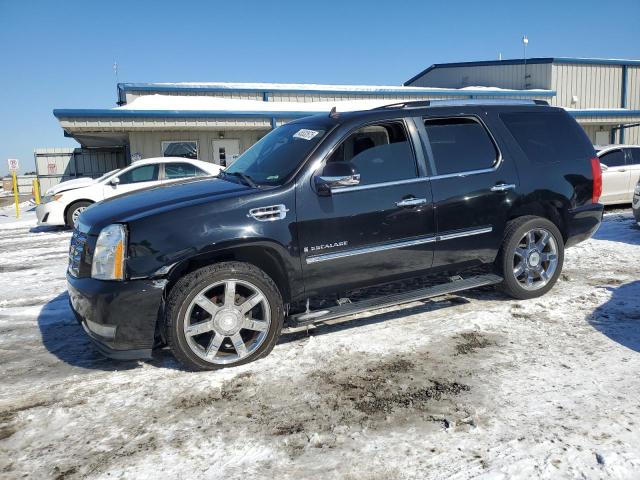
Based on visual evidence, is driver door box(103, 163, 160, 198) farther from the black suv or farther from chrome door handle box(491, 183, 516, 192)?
chrome door handle box(491, 183, 516, 192)

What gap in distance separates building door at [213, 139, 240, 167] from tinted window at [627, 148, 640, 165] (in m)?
12.3

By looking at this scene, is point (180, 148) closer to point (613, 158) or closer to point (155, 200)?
point (613, 158)

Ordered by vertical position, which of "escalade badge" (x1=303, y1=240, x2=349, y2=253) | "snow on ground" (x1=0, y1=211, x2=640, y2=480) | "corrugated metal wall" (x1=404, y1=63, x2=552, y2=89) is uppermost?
"corrugated metal wall" (x1=404, y1=63, x2=552, y2=89)

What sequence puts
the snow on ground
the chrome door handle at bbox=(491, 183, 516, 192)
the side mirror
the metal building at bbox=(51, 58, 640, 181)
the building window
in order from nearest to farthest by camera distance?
1. the snow on ground
2. the side mirror
3. the chrome door handle at bbox=(491, 183, 516, 192)
4. the metal building at bbox=(51, 58, 640, 181)
5. the building window

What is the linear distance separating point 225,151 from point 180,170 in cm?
695

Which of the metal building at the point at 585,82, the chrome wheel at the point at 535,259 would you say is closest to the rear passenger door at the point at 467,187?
the chrome wheel at the point at 535,259

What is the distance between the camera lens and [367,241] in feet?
13.1

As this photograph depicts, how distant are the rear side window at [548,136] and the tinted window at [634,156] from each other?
7.69 metres

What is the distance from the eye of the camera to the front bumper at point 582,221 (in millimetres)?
5082

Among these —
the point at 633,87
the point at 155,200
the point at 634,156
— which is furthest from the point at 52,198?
the point at 633,87

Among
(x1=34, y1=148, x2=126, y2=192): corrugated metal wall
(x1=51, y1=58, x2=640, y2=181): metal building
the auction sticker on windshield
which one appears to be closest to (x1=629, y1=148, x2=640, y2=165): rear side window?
(x1=51, y1=58, x2=640, y2=181): metal building

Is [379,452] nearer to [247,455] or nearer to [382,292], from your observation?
[247,455]

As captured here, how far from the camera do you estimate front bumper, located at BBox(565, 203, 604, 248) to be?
5082mm

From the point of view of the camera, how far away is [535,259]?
194 inches
